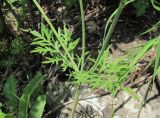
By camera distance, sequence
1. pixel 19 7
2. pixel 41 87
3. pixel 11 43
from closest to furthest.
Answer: pixel 41 87 → pixel 11 43 → pixel 19 7

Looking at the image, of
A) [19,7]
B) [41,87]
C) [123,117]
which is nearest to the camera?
[123,117]

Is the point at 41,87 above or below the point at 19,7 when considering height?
below

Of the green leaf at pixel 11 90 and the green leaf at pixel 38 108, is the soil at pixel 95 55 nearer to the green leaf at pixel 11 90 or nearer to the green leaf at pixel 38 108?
the green leaf at pixel 38 108

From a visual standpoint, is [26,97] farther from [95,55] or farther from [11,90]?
[95,55]

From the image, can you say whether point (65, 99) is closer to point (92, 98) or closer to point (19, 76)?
point (92, 98)

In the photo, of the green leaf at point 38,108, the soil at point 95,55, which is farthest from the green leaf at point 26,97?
the soil at point 95,55

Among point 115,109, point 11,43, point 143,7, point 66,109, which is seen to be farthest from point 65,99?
point 143,7

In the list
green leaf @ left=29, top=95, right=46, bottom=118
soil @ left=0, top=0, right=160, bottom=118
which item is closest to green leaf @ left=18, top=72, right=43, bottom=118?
green leaf @ left=29, top=95, right=46, bottom=118

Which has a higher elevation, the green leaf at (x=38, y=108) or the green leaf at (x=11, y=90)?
the green leaf at (x=11, y=90)
